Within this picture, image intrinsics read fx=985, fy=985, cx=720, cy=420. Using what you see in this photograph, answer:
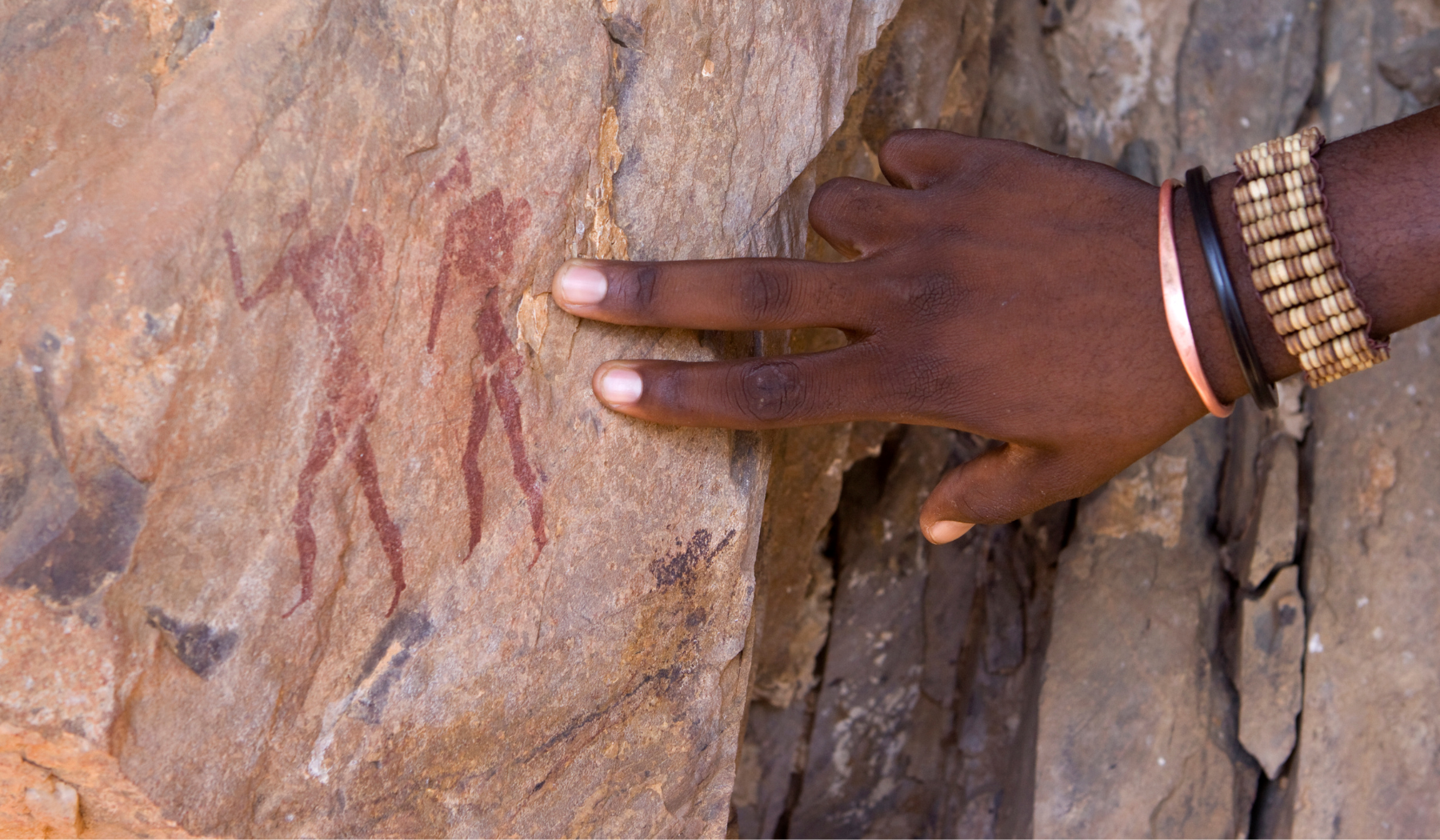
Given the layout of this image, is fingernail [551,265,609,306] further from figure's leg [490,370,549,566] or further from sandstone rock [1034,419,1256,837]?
sandstone rock [1034,419,1256,837]

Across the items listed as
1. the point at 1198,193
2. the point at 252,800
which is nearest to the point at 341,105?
the point at 252,800

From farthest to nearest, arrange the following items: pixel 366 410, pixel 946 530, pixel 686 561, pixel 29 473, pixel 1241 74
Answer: pixel 1241 74 < pixel 946 530 < pixel 686 561 < pixel 366 410 < pixel 29 473

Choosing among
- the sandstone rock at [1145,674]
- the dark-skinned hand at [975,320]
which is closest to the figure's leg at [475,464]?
the dark-skinned hand at [975,320]

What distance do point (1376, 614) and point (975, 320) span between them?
1.12 m

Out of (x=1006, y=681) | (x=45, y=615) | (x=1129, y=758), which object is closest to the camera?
(x=45, y=615)

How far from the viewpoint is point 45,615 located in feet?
3.03

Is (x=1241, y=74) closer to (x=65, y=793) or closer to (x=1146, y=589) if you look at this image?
(x=1146, y=589)

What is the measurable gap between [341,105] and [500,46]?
19 centimetres

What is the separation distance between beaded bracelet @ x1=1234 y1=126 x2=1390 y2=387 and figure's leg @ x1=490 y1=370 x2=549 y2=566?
86cm

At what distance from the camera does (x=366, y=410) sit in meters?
1.04

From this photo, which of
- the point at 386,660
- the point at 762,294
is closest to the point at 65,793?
the point at 386,660

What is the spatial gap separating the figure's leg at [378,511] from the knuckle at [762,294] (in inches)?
17.3

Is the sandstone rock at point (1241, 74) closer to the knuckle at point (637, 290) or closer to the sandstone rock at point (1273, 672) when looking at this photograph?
the sandstone rock at point (1273, 672)

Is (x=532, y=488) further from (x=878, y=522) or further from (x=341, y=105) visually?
(x=878, y=522)
